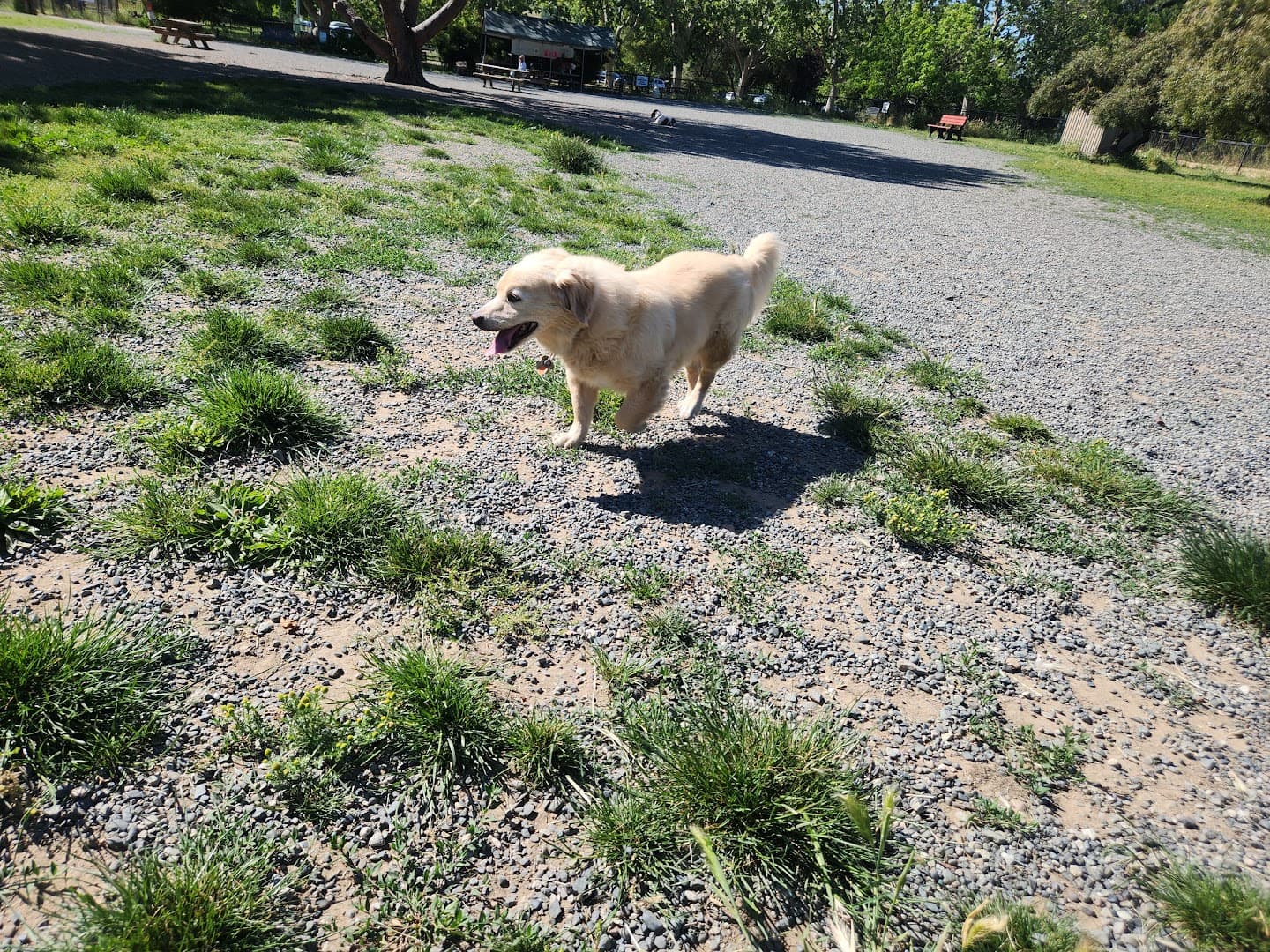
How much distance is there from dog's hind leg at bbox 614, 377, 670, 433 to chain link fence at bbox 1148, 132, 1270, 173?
2128 inches

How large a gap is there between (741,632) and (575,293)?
2.51 metres

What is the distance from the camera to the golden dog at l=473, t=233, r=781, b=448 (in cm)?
439

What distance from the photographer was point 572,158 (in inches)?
576

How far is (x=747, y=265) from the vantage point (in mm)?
5699

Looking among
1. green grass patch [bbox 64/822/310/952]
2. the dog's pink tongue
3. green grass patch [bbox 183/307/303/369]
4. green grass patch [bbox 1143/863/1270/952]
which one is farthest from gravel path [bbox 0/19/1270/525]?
green grass patch [bbox 183/307/303/369]

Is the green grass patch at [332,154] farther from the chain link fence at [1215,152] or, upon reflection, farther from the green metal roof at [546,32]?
the chain link fence at [1215,152]

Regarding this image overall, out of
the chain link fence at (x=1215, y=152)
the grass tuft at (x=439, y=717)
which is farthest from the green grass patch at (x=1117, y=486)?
the chain link fence at (x=1215, y=152)

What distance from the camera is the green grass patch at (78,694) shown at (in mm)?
2324

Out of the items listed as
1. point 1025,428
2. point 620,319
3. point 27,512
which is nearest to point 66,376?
point 27,512

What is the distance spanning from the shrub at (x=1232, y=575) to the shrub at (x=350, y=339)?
644 centimetres

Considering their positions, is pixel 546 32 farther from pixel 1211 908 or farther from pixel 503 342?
pixel 1211 908

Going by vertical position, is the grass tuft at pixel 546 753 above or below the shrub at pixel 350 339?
below

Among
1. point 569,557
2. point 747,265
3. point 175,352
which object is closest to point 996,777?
point 569,557

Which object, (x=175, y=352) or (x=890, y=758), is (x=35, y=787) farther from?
(x=175, y=352)
